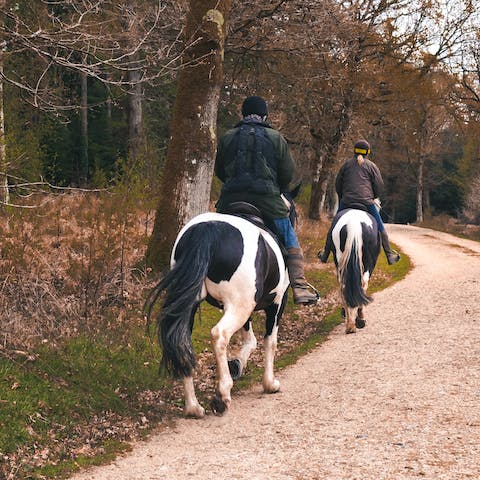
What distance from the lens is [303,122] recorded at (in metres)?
22.7

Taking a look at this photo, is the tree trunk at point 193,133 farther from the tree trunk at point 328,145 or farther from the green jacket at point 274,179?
the tree trunk at point 328,145

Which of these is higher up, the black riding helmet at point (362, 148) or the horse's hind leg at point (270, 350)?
the black riding helmet at point (362, 148)

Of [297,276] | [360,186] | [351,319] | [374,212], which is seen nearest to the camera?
[297,276]

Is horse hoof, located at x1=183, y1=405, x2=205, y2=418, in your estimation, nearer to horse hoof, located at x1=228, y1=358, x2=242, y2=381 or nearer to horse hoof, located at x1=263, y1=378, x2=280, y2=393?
horse hoof, located at x1=263, y1=378, x2=280, y2=393

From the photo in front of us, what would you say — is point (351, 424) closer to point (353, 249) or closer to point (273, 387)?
point (273, 387)

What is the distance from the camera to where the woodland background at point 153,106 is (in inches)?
267

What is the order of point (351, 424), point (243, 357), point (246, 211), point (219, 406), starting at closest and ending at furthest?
point (351, 424) → point (219, 406) → point (246, 211) → point (243, 357)

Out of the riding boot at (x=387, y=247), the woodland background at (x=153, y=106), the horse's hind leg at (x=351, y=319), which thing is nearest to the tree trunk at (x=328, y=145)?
the woodland background at (x=153, y=106)

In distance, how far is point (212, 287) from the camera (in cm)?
557

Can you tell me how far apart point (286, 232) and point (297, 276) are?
1.71ft

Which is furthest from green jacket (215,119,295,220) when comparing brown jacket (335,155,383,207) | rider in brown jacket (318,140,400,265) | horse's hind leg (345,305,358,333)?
brown jacket (335,155,383,207)

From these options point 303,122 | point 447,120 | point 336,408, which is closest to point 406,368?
point 336,408

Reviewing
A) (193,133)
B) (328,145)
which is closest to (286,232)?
(193,133)

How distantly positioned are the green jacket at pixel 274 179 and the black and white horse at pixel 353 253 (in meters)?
2.82
